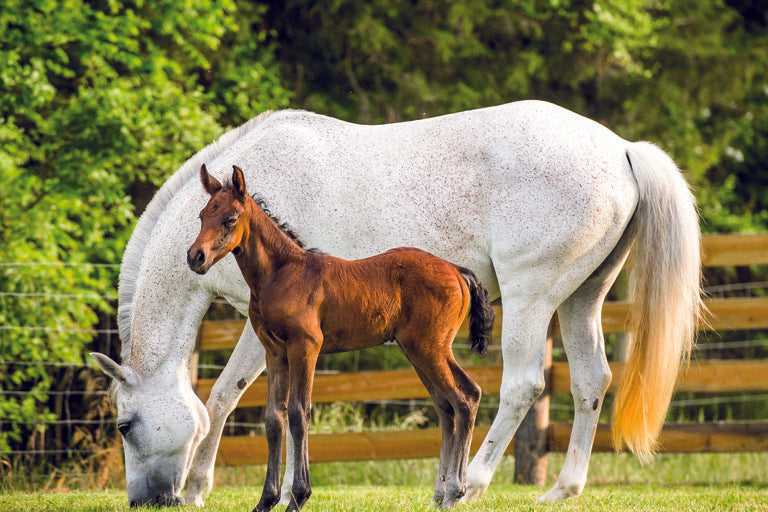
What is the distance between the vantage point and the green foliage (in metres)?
7.34

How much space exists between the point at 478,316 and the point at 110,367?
6.15 ft

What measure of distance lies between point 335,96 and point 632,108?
11.9 ft

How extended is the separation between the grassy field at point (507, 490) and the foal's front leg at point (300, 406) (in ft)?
0.85

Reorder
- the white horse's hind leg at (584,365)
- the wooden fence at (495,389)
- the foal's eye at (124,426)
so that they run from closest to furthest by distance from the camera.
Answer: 1. the foal's eye at (124,426)
2. the white horse's hind leg at (584,365)
3. the wooden fence at (495,389)

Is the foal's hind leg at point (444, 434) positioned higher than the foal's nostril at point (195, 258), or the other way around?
the foal's nostril at point (195, 258)

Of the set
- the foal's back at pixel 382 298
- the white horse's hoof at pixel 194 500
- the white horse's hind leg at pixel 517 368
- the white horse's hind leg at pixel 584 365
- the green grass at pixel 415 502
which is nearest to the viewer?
the foal's back at pixel 382 298

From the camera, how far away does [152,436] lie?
4625 mm

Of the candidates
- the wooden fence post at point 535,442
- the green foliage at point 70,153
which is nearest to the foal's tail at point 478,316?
the wooden fence post at point 535,442

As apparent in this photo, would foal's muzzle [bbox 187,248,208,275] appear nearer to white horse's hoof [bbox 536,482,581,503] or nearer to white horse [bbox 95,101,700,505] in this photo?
white horse [bbox 95,101,700,505]

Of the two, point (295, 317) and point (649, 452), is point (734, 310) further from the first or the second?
point (295, 317)

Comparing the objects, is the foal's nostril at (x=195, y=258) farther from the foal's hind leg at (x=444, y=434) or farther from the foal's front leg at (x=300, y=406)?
the foal's hind leg at (x=444, y=434)

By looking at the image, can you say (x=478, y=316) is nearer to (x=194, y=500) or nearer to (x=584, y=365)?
(x=584, y=365)


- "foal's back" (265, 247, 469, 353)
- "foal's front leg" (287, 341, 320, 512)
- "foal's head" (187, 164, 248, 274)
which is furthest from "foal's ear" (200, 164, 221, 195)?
"foal's front leg" (287, 341, 320, 512)

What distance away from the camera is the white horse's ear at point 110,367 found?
449cm
